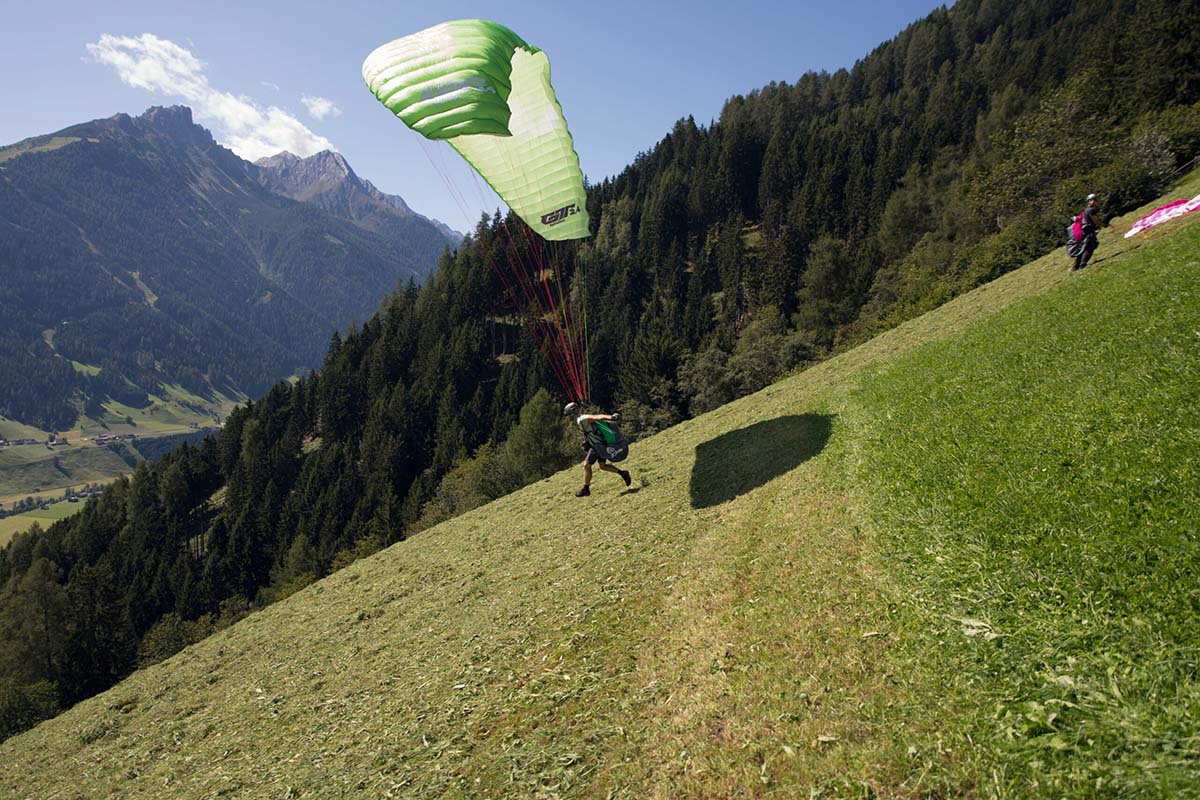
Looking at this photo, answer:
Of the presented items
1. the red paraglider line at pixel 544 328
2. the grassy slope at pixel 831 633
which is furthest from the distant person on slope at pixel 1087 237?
the red paraglider line at pixel 544 328

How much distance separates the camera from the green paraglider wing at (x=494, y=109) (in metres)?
14.8

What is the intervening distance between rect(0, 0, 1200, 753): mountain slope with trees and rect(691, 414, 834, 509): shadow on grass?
2946cm

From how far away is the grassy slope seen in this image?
481 centimetres

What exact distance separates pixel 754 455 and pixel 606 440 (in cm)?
423

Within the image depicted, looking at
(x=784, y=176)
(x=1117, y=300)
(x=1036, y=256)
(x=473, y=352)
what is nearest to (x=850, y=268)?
(x=784, y=176)

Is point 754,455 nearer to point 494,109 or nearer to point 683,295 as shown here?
point 494,109

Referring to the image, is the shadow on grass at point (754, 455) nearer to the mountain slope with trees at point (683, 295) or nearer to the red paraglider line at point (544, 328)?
the red paraglider line at point (544, 328)

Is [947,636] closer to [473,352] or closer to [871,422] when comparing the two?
[871,422]

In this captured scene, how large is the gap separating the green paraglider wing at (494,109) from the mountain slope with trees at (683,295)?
112ft

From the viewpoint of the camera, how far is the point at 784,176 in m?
118

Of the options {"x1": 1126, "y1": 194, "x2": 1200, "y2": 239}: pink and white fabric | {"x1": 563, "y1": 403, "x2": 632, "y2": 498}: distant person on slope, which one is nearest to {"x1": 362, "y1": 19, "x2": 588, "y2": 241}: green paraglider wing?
{"x1": 563, "y1": 403, "x2": 632, "y2": 498}: distant person on slope

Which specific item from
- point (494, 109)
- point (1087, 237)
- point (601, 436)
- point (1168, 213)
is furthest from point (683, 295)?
point (494, 109)

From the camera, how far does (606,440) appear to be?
1611 cm

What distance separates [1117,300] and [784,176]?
117 meters
